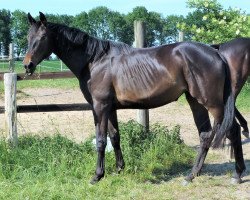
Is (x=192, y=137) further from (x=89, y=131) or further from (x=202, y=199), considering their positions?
(x=202, y=199)

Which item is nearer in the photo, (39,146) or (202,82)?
(202,82)

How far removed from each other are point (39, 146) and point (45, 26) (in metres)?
1.67

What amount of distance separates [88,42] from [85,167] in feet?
5.23

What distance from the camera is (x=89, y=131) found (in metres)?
7.76

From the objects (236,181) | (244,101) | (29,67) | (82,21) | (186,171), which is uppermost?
(82,21)

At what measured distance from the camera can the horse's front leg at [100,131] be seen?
4604 mm

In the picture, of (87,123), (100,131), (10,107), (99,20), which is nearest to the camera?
(100,131)

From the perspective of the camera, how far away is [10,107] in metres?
5.45

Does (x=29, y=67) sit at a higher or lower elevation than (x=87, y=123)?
higher

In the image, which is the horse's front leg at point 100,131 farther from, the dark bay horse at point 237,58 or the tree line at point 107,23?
the tree line at point 107,23

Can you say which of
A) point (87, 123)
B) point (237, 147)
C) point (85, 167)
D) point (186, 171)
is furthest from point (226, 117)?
point (87, 123)

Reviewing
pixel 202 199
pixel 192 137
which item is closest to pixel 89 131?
pixel 192 137

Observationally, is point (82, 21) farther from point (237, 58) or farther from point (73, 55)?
point (237, 58)

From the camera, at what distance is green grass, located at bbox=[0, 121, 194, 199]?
415 centimetres
